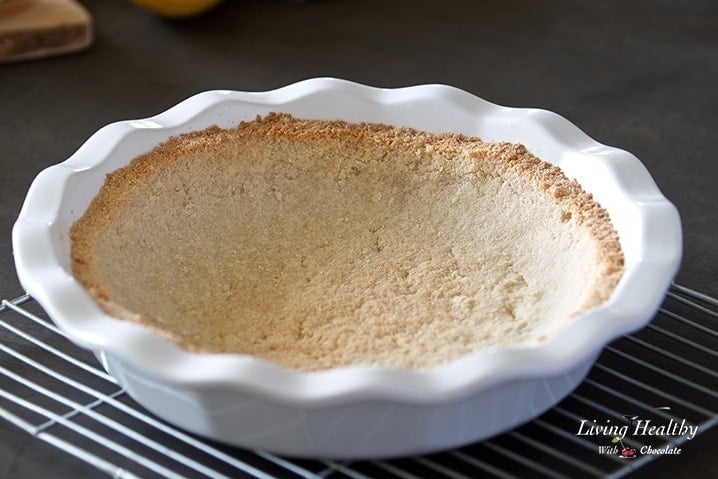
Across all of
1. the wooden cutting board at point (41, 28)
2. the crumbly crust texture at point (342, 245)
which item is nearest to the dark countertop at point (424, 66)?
the wooden cutting board at point (41, 28)

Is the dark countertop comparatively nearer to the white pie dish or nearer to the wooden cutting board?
the wooden cutting board

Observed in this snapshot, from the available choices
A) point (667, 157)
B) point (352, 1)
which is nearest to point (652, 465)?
point (667, 157)

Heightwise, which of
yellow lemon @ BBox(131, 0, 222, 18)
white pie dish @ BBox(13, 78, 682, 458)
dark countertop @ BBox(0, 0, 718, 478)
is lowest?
dark countertop @ BBox(0, 0, 718, 478)

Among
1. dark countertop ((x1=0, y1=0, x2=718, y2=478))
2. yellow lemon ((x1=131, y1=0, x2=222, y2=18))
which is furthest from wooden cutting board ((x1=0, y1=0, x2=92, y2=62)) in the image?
yellow lemon ((x1=131, y1=0, x2=222, y2=18))

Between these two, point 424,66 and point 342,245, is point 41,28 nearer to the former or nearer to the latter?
point 424,66

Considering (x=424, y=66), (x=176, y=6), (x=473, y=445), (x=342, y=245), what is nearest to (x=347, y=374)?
(x=473, y=445)

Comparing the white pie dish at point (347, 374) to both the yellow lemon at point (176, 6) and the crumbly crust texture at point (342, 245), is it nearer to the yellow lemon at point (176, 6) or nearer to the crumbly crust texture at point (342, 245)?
the crumbly crust texture at point (342, 245)
